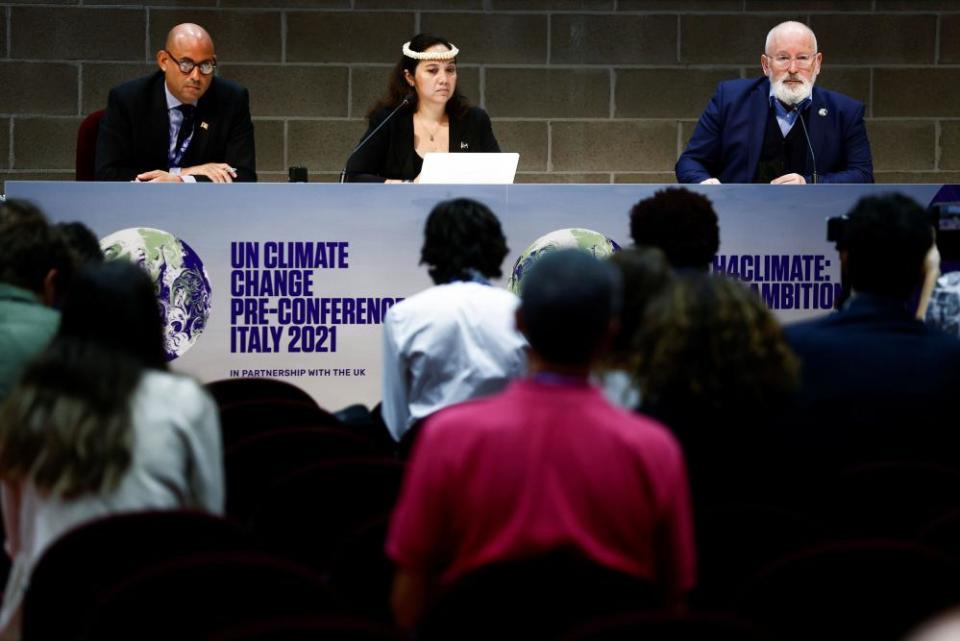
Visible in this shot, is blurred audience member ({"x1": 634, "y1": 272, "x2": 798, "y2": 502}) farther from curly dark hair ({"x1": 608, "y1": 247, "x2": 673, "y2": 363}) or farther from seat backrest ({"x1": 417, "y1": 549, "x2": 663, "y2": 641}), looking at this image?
seat backrest ({"x1": 417, "y1": 549, "x2": 663, "y2": 641})

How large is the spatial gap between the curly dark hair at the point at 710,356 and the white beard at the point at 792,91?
3622 mm

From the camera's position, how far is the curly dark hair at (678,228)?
3.44 metres

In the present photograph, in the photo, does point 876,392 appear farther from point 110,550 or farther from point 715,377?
point 110,550

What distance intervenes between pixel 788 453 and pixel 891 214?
2.10 ft

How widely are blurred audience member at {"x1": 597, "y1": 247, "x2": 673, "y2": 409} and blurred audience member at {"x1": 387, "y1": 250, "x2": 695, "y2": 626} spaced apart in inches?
26.0

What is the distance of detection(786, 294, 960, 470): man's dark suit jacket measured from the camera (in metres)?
2.67

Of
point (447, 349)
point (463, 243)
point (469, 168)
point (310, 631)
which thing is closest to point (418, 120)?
point (469, 168)

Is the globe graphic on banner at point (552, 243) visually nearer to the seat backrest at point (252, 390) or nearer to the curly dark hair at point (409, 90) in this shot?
the curly dark hair at point (409, 90)

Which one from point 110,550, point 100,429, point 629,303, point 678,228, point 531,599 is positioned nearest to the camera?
point 531,599

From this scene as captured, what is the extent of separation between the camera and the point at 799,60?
5867mm

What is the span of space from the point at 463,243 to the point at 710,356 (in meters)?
1.55

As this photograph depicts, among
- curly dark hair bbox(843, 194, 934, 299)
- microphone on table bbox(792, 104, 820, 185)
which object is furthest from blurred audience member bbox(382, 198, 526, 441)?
microphone on table bbox(792, 104, 820, 185)

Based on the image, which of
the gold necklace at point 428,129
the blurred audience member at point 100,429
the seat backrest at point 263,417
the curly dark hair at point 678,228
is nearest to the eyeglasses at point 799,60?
the gold necklace at point 428,129

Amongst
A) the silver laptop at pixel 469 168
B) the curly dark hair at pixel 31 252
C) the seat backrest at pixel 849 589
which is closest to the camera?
the seat backrest at pixel 849 589
